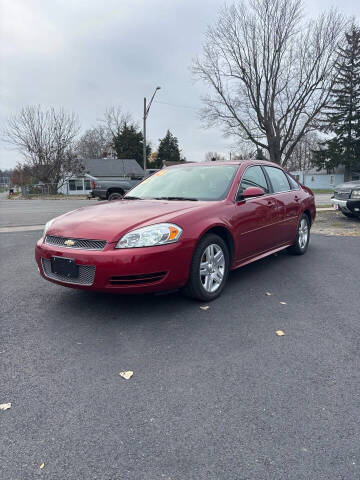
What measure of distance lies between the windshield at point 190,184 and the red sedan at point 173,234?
12mm

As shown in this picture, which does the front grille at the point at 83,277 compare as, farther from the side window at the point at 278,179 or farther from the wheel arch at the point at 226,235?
the side window at the point at 278,179

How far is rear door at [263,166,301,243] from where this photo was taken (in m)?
5.02

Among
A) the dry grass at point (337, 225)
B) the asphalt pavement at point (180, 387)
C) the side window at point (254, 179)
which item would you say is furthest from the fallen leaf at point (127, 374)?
the dry grass at point (337, 225)

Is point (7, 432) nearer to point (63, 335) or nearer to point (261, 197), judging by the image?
point (63, 335)

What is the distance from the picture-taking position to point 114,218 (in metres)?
3.48

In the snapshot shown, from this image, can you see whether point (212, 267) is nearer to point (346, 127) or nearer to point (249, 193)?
point (249, 193)

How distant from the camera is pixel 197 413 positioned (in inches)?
78.7

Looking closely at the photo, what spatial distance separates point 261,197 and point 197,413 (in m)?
3.17

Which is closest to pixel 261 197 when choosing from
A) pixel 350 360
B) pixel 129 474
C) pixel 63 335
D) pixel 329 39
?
pixel 350 360

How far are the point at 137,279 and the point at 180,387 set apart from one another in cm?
112

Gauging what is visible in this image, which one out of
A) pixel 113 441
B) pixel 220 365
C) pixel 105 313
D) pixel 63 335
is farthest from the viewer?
Result: pixel 105 313

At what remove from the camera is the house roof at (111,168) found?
48.9 metres

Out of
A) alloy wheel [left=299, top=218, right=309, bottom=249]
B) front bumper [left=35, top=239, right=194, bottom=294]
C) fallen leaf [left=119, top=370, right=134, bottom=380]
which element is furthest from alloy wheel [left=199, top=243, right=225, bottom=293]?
alloy wheel [left=299, top=218, right=309, bottom=249]

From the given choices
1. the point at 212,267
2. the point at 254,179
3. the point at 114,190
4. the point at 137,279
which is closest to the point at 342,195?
the point at 254,179
